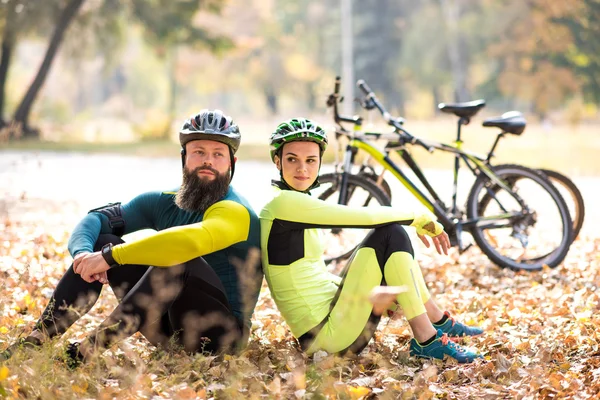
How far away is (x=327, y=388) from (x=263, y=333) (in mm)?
1725

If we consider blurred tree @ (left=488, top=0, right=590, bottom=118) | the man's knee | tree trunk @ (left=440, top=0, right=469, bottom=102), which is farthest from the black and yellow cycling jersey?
tree trunk @ (left=440, top=0, right=469, bottom=102)

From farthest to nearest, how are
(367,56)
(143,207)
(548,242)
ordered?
(367,56) < (548,242) < (143,207)

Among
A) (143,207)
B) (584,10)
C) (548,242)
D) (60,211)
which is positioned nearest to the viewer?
(143,207)

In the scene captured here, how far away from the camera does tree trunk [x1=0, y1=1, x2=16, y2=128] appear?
1139 inches

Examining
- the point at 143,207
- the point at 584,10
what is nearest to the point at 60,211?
the point at 143,207

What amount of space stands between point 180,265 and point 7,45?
2880 centimetres

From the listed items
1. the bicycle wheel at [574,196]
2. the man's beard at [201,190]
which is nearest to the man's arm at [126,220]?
the man's beard at [201,190]

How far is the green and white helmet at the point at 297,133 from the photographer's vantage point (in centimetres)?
483

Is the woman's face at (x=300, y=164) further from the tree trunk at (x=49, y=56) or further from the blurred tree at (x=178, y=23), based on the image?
the tree trunk at (x=49, y=56)

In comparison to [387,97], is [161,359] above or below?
below

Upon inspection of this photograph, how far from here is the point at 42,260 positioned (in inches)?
314

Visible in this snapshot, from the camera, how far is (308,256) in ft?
15.9

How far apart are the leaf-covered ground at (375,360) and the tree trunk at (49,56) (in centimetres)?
2309

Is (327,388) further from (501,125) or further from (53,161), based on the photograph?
(53,161)
